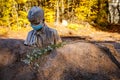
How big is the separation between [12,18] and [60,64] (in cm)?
2034

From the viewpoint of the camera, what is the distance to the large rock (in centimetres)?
331

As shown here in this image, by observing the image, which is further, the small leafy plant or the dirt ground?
the small leafy plant

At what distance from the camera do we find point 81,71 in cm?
332

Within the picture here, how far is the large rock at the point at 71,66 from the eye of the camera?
331 centimetres

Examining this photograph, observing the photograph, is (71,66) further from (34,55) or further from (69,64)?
(34,55)

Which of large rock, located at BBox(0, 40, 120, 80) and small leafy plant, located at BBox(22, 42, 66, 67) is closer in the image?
large rock, located at BBox(0, 40, 120, 80)

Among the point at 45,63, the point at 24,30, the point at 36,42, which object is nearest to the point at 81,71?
the point at 45,63

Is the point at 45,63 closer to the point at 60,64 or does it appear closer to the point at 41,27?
the point at 60,64

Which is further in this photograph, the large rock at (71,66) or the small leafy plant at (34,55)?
the small leafy plant at (34,55)

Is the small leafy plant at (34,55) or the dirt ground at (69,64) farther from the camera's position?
the small leafy plant at (34,55)

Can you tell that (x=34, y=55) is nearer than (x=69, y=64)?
No

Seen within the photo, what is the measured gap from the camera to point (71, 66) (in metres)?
3.38

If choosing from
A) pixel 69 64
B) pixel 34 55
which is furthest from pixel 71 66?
pixel 34 55

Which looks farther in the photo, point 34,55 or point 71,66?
point 34,55
